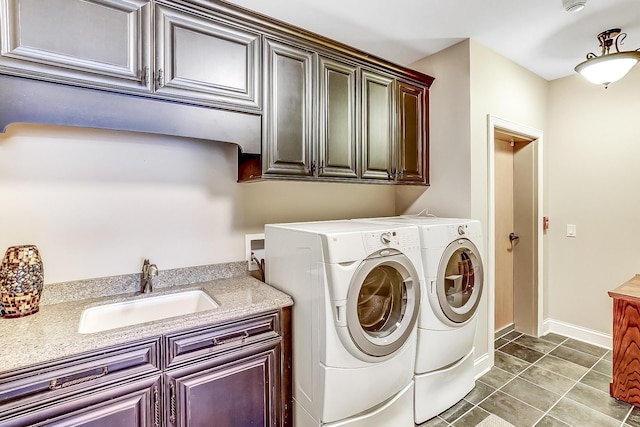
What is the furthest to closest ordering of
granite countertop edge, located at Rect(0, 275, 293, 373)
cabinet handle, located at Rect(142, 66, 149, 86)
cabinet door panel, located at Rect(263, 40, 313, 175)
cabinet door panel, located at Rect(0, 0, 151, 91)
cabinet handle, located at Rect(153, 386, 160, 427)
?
cabinet door panel, located at Rect(263, 40, 313, 175)
cabinet handle, located at Rect(142, 66, 149, 86)
cabinet handle, located at Rect(153, 386, 160, 427)
cabinet door panel, located at Rect(0, 0, 151, 91)
granite countertop edge, located at Rect(0, 275, 293, 373)

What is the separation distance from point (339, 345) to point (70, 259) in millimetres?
1489

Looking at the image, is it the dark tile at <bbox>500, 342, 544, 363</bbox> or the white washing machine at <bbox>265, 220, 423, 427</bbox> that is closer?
the white washing machine at <bbox>265, 220, 423, 427</bbox>

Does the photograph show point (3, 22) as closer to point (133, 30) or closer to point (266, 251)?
point (133, 30)

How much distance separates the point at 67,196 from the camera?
168 centimetres

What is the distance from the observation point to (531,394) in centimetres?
231

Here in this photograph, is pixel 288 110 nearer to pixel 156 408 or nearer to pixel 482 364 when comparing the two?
pixel 156 408

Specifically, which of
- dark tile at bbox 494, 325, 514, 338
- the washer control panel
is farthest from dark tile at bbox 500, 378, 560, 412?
the washer control panel

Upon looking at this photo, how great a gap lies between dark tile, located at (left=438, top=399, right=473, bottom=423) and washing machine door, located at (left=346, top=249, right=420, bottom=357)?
→ 28.4 inches

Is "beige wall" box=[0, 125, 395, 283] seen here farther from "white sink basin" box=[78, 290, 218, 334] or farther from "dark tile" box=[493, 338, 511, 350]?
"dark tile" box=[493, 338, 511, 350]

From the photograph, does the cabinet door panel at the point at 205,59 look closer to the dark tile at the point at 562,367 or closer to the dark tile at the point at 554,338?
the dark tile at the point at 562,367

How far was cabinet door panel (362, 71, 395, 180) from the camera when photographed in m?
2.36

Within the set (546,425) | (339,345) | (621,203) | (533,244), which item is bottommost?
(546,425)

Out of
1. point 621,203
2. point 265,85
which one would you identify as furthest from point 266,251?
point 621,203

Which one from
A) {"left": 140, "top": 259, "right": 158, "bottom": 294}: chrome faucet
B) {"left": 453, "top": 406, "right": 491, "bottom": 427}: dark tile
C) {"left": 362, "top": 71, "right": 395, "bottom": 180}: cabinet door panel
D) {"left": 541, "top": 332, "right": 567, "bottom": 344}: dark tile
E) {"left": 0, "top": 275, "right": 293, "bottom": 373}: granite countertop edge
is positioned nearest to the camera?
{"left": 0, "top": 275, "right": 293, "bottom": 373}: granite countertop edge
